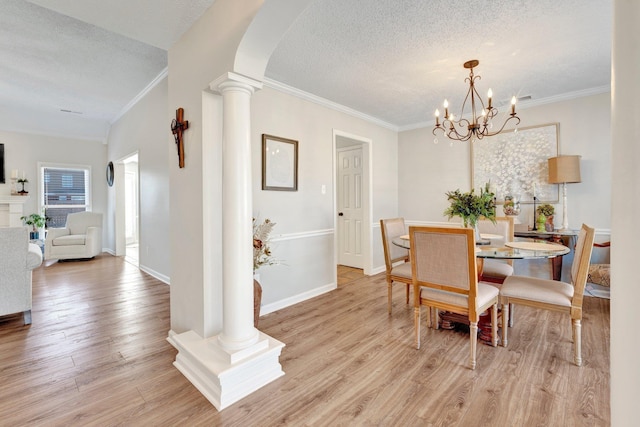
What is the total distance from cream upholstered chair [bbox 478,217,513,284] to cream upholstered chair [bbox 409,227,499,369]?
73cm

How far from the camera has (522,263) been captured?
397cm

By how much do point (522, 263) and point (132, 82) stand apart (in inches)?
225

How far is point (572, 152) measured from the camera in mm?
3590

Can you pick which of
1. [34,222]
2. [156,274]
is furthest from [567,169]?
[34,222]

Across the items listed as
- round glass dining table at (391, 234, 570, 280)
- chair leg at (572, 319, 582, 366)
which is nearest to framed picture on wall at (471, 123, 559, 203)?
round glass dining table at (391, 234, 570, 280)

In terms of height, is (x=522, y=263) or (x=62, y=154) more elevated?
(x=62, y=154)

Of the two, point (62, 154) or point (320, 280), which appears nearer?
point (320, 280)

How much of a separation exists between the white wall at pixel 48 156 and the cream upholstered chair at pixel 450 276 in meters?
7.09

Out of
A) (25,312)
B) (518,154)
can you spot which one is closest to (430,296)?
(518,154)

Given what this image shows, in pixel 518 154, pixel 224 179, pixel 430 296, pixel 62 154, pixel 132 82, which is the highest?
pixel 132 82

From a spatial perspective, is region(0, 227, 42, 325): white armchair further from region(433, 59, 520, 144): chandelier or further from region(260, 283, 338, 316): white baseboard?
region(433, 59, 520, 144): chandelier

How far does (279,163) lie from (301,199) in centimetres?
52

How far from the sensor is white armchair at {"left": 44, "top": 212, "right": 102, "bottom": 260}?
5.31m

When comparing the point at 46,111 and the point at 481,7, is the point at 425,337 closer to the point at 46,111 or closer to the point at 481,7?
the point at 481,7
